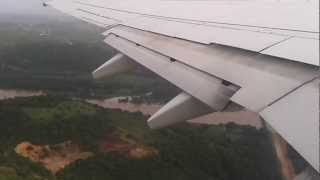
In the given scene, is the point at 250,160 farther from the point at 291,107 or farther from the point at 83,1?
the point at 291,107

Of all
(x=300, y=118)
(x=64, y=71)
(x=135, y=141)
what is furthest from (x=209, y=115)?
(x=64, y=71)

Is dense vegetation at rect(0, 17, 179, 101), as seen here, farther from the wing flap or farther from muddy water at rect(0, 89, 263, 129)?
the wing flap

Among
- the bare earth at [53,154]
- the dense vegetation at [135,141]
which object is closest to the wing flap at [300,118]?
the dense vegetation at [135,141]

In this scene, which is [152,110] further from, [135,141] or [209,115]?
[209,115]

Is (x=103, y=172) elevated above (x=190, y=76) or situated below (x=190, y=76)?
below

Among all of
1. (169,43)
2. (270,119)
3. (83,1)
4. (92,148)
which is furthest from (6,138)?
(270,119)

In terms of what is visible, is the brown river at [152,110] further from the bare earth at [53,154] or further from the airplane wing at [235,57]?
the airplane wing at [235,57]

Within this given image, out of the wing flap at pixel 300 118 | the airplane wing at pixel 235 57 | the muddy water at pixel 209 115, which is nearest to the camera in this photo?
the wing flap at pixel 300 118
